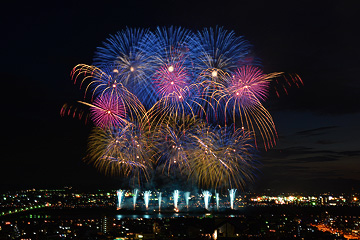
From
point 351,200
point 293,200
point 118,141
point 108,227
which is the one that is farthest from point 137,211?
point 351,200

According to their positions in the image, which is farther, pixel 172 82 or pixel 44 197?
pixel 44 197

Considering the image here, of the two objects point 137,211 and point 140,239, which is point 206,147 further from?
point 137,211

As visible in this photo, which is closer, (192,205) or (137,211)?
(137,211)

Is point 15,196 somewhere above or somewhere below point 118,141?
below

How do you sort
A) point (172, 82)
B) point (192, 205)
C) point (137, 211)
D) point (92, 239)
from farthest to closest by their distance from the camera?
1. point (192, 205)
2. point (137, 211)
3. point (92, 239)
4. point (172, 82)

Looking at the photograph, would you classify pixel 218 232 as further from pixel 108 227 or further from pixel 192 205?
Answer: pixel 192 205

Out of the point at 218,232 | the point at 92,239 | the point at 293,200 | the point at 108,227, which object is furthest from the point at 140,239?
the point at 293,200

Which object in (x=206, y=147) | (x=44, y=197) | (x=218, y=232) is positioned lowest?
(x=44, y=197)

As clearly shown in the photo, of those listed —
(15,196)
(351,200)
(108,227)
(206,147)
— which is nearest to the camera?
(206,147)

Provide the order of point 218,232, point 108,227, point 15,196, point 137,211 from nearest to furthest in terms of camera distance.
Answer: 1. point 218,232
2. point 108,227
3. point 137,211
4. point 15,196
